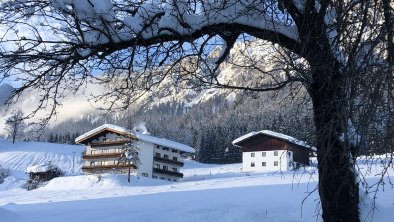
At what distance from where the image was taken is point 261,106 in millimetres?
9922

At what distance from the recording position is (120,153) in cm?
5478

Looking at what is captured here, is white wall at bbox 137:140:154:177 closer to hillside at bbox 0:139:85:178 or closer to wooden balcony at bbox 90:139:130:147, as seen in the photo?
wooden balcony at bbox 90:139:130:147

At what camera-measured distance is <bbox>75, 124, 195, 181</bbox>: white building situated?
55.5 m

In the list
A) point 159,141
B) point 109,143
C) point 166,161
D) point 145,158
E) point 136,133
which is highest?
point 136,133

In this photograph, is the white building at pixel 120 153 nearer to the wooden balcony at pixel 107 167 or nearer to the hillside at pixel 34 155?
the wooden balcony at pixel 107 167

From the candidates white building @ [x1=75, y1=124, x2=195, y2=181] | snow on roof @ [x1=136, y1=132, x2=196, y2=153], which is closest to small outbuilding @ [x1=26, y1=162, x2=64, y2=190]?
white building @ [x1=75, y1=124, x2=195, y2=181]

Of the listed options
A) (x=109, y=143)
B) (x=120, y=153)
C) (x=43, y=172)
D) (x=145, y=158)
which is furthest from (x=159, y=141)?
(x=43, y=172)

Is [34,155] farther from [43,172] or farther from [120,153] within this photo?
[120,153]

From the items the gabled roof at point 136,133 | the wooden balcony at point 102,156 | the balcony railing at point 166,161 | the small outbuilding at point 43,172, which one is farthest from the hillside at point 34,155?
the balcony railing at point 166,161

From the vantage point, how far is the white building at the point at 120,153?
55.5m

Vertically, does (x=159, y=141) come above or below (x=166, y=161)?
above

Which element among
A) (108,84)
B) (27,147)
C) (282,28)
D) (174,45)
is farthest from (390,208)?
(27,147)

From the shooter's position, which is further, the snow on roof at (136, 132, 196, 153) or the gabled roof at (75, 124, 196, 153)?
the snow on roof at (136, 132, 196, 153)

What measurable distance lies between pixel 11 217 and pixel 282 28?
321 inches
